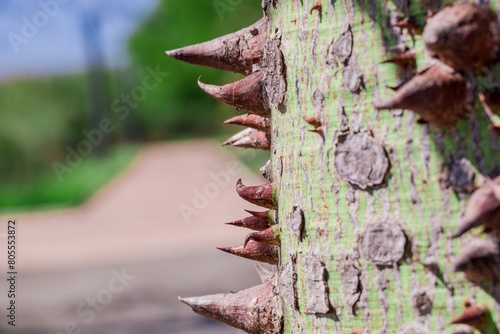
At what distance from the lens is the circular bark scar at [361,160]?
1111 millimetres

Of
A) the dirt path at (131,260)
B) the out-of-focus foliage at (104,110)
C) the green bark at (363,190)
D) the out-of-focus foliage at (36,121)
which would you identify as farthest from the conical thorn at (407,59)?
the out-of-focus foliage at (36,121)

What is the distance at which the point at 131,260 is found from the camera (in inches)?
431

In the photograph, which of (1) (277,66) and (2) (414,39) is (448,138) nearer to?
(2) (414,39)

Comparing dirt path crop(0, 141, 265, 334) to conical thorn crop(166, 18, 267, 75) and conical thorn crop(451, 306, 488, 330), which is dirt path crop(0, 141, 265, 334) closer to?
conical thorn crop(166, 18, 267, 75)

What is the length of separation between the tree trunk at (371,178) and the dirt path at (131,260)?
4.04m

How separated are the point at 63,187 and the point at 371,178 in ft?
73.2

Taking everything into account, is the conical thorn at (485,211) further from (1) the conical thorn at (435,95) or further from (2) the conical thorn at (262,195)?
(2) the conical thorn at (262,195)

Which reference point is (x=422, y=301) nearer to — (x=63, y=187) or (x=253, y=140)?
(x=253, y=140)

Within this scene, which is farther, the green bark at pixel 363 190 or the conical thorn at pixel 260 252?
the conical thorn at pixel 260 252

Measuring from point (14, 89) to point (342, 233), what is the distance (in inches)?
1297

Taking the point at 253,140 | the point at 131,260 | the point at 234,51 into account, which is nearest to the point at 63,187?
the point at 131,260

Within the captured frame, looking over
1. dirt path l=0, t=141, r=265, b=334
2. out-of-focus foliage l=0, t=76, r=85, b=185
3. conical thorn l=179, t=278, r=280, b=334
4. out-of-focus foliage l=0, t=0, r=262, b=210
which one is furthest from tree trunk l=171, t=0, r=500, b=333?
out-of-focus foliage l=0, t=76, r=85, b=185

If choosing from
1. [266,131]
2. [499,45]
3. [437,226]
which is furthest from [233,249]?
[499,45]

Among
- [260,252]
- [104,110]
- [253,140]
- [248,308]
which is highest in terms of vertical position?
[104,110]
